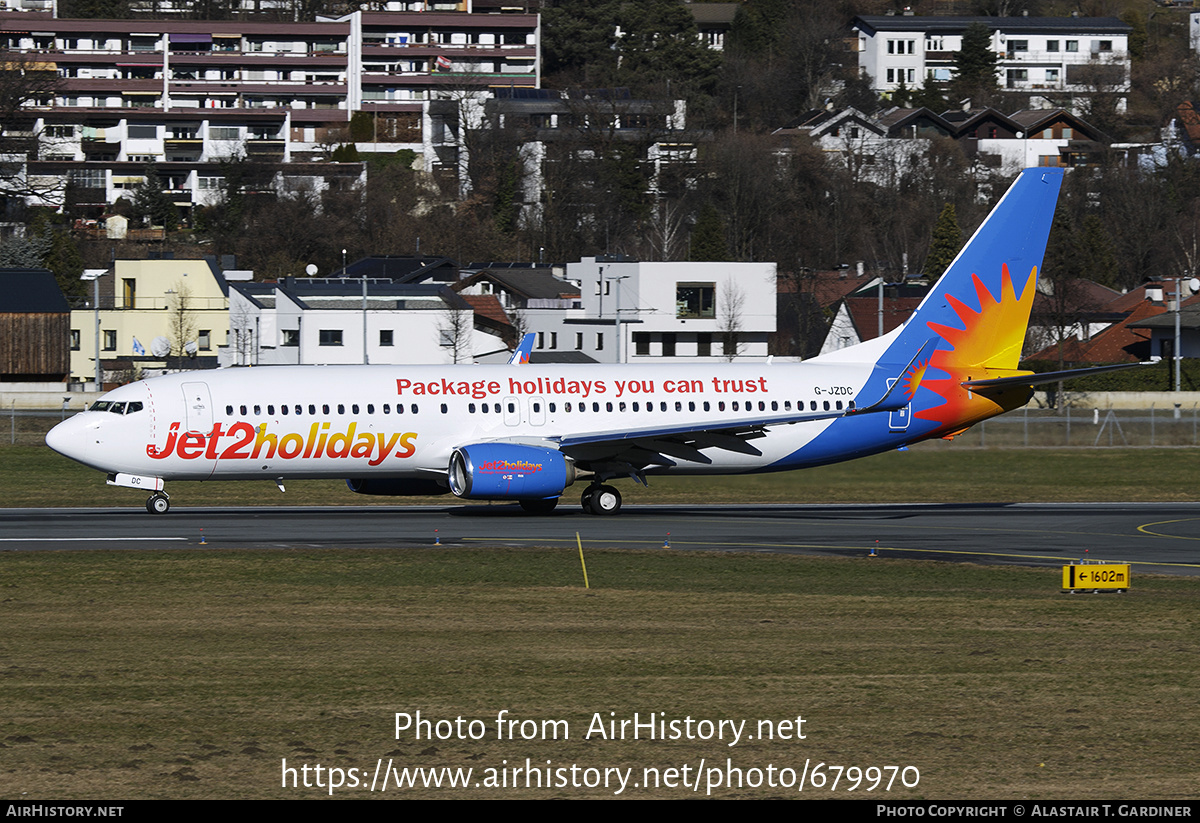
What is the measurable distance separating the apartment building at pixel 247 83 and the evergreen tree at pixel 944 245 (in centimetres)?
6331

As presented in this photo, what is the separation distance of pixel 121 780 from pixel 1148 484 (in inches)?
1808

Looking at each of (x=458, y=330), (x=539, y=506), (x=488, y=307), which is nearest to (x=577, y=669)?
(x=539, y=506)

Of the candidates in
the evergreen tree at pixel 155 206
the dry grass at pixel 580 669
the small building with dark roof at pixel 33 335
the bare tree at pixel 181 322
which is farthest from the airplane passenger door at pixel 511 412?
the evergreen tree at pixel 155 206

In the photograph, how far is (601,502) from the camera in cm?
4378

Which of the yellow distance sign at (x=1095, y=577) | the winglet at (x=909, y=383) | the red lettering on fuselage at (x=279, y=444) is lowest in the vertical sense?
the yellow distance sign at (x=1095, y=577)

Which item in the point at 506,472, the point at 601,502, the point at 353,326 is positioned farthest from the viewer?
the point at 353,326

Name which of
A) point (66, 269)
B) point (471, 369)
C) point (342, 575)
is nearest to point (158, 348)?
point (66, 269)

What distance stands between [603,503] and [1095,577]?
17.9m

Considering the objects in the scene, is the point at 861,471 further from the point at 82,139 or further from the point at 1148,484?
the point at 82,139

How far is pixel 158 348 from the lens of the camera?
116125 mm

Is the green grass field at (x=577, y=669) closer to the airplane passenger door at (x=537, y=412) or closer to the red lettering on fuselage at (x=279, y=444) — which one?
the red lettering on fuselage at (x=279, y=444)

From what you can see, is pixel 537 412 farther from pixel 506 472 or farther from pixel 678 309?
pixel 678 309

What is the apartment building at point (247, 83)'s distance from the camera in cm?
17475

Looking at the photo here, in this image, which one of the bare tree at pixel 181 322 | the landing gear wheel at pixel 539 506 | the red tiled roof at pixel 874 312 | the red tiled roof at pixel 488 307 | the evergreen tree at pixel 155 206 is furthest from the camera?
the evergreen tree at pixel 155 206
